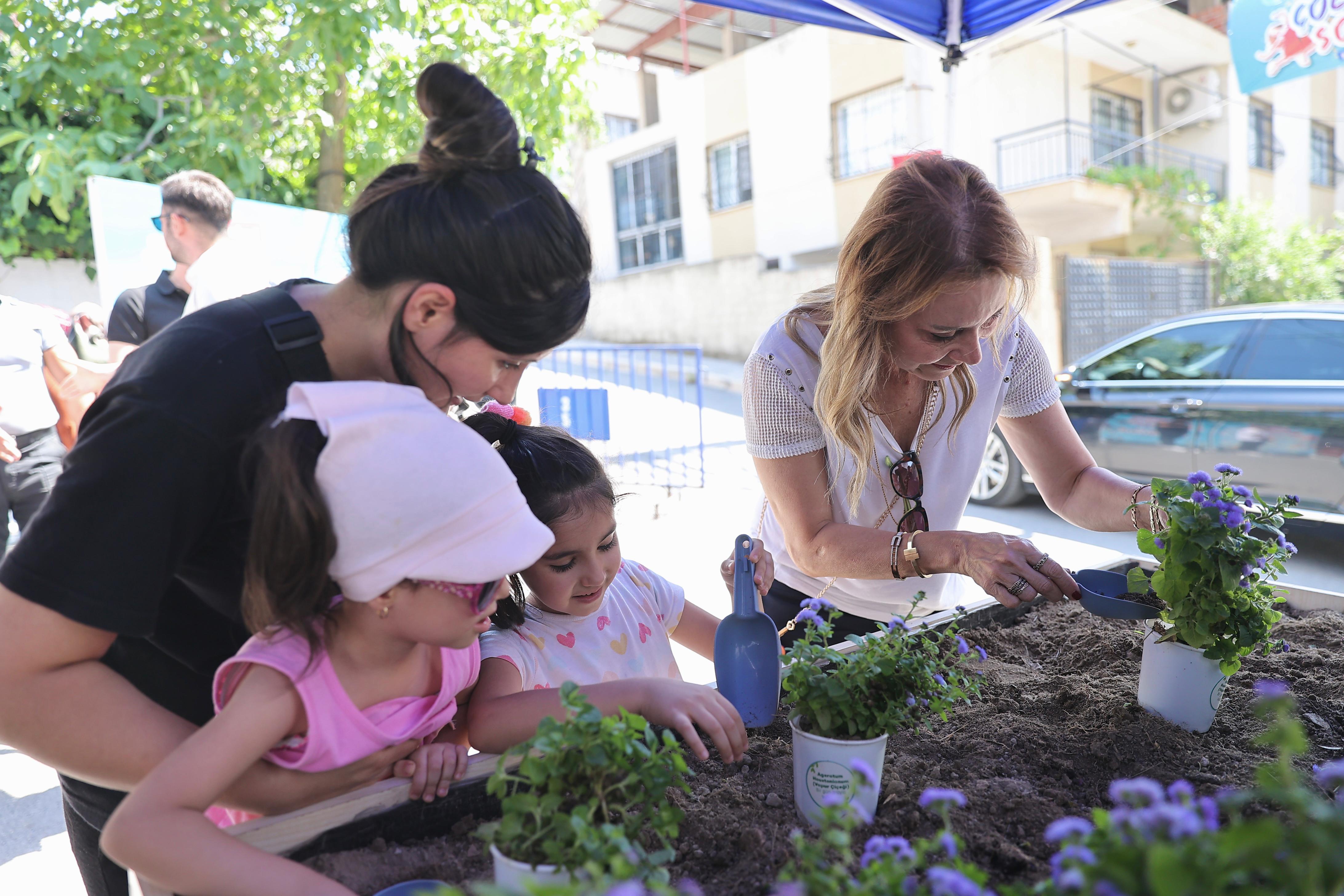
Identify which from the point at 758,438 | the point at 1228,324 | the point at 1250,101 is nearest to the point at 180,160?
the point at 758,438

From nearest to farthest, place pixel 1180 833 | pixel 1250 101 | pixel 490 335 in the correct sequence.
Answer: pixel 1180 833, pixel 490 335, pixel 1250 101

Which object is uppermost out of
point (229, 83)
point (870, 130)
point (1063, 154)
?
point (870, 130)

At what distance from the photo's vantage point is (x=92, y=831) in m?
1.26

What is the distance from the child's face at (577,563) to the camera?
1530 mm

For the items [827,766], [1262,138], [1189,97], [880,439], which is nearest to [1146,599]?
[880,439]

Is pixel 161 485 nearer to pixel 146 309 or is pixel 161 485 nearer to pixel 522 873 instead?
pixel 522 873

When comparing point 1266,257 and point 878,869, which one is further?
point 1266,257

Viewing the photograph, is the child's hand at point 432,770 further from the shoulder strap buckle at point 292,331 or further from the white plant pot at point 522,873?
the shoulder strap buckle at point 292,331

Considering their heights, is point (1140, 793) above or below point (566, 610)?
above

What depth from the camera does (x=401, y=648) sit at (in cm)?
113

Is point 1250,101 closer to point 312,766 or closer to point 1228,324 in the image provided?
point 1228,324

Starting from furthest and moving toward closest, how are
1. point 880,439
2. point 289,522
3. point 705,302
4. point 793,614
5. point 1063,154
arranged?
point 705,302 < point 1063,154 < point 793,614 < point 880,439 < point 289,522

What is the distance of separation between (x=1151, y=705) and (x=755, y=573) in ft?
2.34

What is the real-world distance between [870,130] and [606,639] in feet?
42.1
